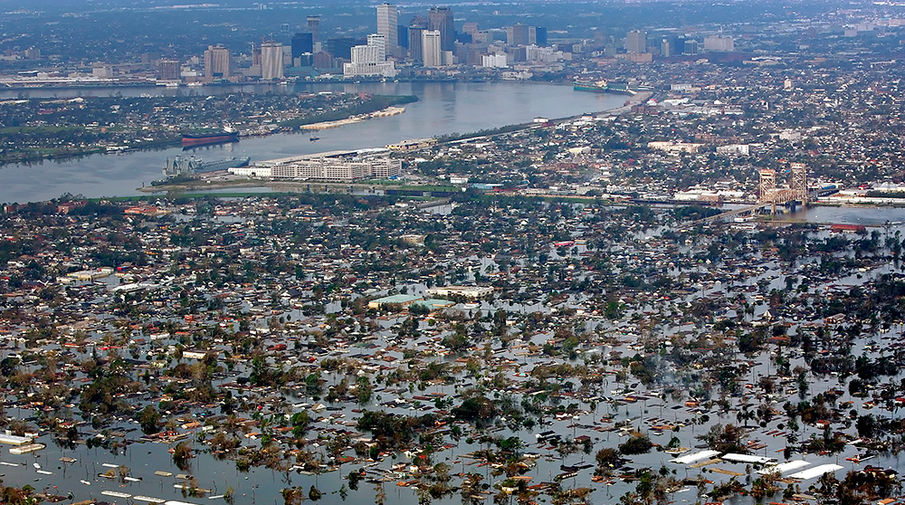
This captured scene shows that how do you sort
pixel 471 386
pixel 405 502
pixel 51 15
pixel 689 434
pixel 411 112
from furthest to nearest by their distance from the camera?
pixel 51 15 → pixel 411 112 → pixel 471 386 → pixel 689 434 → pixel 405 502

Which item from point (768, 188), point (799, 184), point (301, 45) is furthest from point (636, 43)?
point (768, 188)

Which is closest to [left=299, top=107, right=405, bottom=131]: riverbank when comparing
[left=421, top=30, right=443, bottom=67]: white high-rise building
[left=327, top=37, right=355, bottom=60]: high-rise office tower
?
[left=327, top=37, right=355, bottom=60]: high-rise office tower

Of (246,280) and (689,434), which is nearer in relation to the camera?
(689,434)

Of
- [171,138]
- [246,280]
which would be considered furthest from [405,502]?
[171,138]

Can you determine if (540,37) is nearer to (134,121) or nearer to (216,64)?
(216,64)

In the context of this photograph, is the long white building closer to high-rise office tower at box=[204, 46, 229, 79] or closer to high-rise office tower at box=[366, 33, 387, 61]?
high-rise office tower at box=[204, 46, 229, 79]

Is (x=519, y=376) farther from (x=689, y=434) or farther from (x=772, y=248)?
(x=772, y=248)
